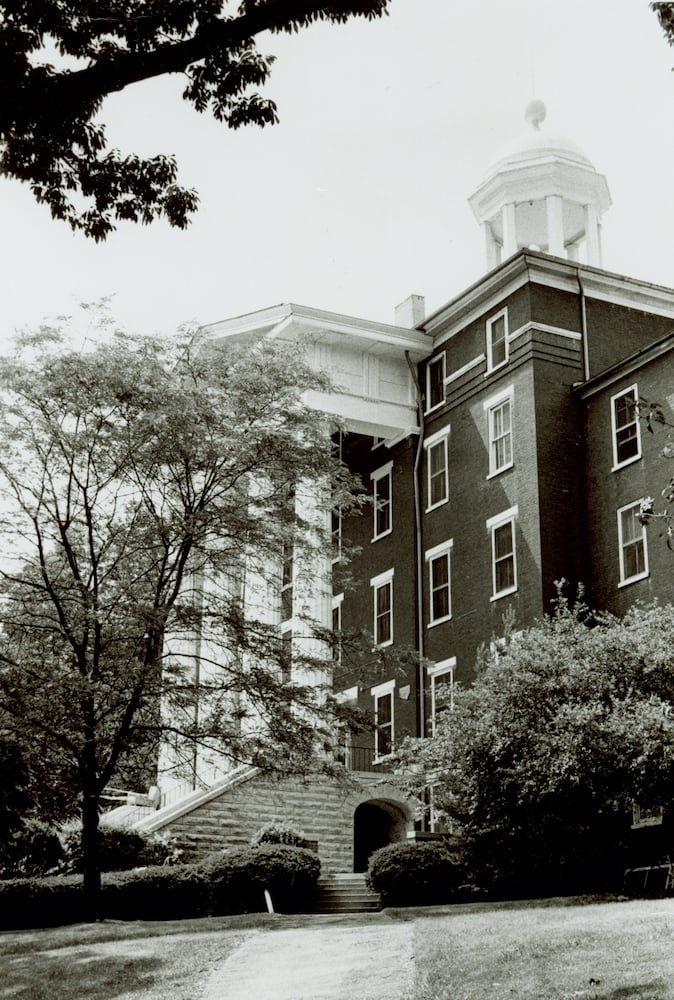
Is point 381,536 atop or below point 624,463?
atop

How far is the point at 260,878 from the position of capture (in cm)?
2455

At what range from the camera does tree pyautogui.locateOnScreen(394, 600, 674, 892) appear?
2164cm

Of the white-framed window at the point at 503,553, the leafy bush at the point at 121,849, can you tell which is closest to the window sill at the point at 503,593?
the white-framed window at the point at 503,553

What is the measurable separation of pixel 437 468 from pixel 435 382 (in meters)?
2.55

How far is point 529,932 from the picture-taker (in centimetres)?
1577

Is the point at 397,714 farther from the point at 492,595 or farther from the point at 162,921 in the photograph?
the point at 162,921

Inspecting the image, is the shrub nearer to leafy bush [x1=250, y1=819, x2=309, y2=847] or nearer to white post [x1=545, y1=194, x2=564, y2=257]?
leafy bush [x1=250, y1=819, x2=309, y2=847]

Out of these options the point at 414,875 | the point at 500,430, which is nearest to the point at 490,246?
the point at 500,430

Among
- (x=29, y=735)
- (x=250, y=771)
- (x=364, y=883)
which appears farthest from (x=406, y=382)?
(x=29, y=735)

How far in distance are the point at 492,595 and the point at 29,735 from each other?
51.8ft

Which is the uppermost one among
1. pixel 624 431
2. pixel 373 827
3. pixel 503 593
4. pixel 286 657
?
pixel 624 431

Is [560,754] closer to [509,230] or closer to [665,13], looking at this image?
[665,13]

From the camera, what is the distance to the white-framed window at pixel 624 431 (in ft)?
102

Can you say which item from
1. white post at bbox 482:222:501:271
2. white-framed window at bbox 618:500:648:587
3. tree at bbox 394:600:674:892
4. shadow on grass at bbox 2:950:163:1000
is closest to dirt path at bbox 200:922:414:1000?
shadow on grass at bbox 2:950:163:1000
